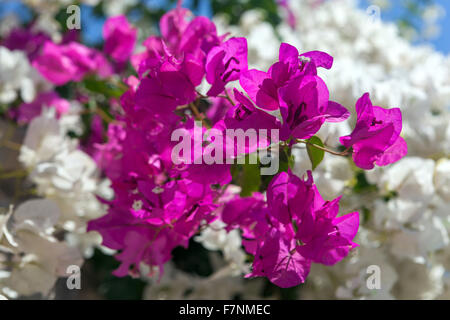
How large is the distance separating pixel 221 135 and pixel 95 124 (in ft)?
1.61

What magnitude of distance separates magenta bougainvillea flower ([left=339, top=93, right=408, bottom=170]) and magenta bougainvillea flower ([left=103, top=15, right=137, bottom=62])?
19.0 inches

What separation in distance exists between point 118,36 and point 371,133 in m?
0.51

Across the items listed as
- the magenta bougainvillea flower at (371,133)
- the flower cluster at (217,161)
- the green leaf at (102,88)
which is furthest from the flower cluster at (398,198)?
the green leaf at (102,88)

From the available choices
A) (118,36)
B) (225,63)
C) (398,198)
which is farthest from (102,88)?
(398,198)

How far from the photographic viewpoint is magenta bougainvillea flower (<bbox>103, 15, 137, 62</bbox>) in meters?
0.71

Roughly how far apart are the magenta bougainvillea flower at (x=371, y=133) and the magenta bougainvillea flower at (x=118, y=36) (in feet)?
1.59

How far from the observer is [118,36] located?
72cm

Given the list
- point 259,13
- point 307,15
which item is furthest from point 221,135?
point 307,15

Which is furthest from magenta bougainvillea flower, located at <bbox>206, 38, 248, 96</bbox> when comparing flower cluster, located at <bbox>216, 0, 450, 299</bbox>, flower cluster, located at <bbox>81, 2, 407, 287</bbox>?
flower cluster, located at <bbox>216, 0, 450, 299</bbox>

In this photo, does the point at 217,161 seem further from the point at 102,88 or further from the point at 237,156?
the point at 102,88

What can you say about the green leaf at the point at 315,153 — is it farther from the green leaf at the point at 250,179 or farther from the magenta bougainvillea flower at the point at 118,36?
the magenta bougainvillea flower at the point at 118,36

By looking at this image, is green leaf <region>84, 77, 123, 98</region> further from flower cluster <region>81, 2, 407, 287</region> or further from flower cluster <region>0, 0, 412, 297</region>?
flower cluster <region>81, 2, 407, 287</region>

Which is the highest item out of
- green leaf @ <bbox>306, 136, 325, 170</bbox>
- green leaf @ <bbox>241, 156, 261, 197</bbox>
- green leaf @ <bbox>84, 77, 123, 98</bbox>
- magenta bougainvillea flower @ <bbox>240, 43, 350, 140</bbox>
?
green leaf @ <bbox>84, 77, 123, 98</bbox>

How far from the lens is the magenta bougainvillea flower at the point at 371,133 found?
34 cm
